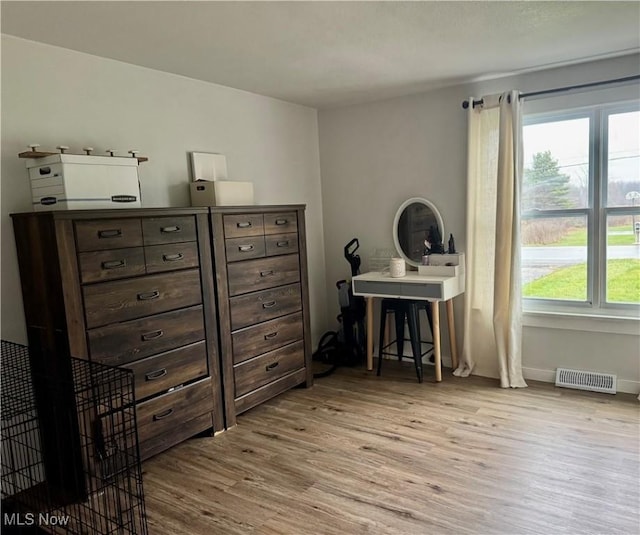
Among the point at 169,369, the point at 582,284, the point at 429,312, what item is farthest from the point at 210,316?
the point at 582,284

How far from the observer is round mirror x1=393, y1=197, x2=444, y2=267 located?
13.6 feet

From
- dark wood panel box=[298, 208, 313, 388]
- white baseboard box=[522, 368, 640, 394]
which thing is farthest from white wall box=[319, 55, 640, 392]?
dark wood panel box=[298, 208, 313, 388]

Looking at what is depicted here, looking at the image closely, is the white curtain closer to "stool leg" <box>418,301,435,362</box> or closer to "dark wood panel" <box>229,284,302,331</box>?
"stool leg" <box>418,301,435,362</box>

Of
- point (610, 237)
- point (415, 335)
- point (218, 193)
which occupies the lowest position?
point (415, 335)

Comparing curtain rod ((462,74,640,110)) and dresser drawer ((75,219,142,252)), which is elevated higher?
curtain rod ((462,74,640,110))

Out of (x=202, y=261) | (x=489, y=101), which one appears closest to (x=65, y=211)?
(x=202, y=261)

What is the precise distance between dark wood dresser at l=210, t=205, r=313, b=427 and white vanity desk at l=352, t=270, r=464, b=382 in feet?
1.82

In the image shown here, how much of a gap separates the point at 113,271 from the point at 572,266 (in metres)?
3.18

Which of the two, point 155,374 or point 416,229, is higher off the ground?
point 416,229

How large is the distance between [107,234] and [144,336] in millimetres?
592

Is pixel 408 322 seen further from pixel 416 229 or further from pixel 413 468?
pixel 413 468

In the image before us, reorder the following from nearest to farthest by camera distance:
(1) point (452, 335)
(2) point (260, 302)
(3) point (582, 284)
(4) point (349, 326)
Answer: (2) point (260, 302), (3) point (582, 284), (1) point (452, 335), (4) point (349, 326)

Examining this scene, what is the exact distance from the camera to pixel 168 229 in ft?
9.27
